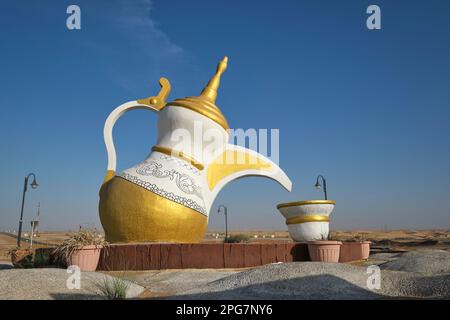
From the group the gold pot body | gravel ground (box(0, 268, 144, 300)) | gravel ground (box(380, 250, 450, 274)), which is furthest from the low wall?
gravel ground (box(380, 250, 450, 274))

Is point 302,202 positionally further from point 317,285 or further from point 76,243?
point 76,243

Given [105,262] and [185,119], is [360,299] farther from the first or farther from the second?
[185,119]

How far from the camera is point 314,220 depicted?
1152cm

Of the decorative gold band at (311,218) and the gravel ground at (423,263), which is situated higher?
the decorative gold band at (311,218)

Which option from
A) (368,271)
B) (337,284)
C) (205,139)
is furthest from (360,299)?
(205,139)

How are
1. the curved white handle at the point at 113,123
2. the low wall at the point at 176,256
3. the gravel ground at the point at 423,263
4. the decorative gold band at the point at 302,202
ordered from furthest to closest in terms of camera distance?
the curved white handle at the point at 113,123 → the decorative gold band at the point at 302,202 → the low wall at the point at 176,256 → the gravel ground at the point at 423,263

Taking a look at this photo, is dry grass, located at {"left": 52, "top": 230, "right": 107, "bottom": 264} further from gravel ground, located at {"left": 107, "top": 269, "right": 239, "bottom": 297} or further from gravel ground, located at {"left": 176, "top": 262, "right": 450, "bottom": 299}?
gravel ground, located at {"left": 176, "top": 262, "right": 450, "bottom": 299}

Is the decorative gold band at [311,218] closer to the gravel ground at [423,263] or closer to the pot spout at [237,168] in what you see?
the pot spout at [237,168]

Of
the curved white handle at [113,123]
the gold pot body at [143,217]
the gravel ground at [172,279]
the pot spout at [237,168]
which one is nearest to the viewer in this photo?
the gravel ground at [172,279]

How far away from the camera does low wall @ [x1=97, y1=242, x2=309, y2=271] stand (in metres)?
9.41

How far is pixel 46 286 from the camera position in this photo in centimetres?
615

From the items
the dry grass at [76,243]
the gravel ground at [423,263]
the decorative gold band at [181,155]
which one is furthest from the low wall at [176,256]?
the gravel ground at [423,263]

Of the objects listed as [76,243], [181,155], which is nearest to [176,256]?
[76,243]

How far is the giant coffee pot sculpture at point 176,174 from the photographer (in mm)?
10445
